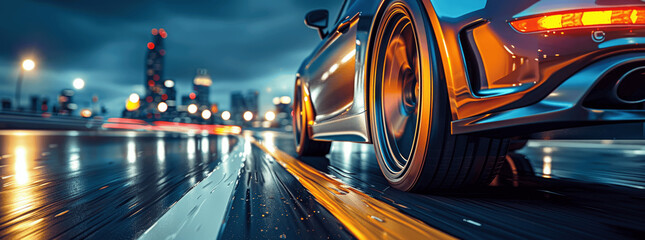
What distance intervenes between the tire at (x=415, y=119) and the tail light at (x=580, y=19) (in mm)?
499

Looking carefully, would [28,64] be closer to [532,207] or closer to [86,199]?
[86,199]

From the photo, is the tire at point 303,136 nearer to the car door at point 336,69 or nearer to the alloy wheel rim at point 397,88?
the car door at point 336,69

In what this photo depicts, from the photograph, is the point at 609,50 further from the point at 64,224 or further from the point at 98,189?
the point at 98,189

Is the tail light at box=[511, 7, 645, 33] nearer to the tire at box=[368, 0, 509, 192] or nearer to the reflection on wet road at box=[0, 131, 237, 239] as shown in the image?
the tire at box=[368, 0, 509, 192]

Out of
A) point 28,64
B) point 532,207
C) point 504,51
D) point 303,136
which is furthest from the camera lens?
point 28,64

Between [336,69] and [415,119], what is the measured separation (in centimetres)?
127

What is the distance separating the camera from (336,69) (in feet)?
12.3

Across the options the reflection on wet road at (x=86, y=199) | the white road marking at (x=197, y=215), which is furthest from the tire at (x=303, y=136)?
the white road marking at (x=197, y=215)

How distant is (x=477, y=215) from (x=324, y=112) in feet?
8.66

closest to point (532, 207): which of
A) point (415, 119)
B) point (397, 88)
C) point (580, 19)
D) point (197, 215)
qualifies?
point (415, 119)

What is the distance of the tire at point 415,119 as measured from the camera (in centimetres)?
221

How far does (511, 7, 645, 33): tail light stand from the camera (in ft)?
5.24

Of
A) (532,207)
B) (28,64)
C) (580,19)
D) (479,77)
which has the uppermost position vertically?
(28,64)

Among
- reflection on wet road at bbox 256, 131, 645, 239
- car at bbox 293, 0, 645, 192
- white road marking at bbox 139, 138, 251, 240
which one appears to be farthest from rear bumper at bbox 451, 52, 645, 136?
white road marking at bbox 139, 138, 251, 240
